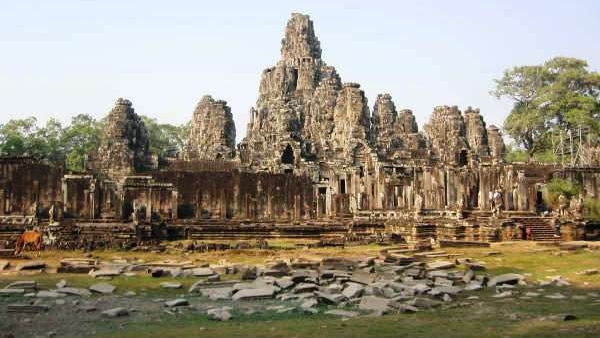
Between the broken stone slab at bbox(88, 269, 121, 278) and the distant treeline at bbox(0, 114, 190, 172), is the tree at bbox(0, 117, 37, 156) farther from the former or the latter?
the broken stone slab at bbox(88, 269, 121, 278)

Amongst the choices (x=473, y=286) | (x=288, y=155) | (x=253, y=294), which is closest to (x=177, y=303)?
(x=253, y=294)

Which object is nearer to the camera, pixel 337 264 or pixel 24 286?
pixel 24 286

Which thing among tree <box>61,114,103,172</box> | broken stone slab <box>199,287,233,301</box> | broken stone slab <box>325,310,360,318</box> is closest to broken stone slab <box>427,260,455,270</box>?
broken stone slab <box>199,287,233,301</box>

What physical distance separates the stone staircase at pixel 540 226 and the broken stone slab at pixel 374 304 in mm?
17700

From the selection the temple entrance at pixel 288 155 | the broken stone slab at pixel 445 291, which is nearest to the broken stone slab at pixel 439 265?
the broken stone slab at pixel 445 291

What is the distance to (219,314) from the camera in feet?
28.8

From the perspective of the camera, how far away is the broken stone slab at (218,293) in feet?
34.5

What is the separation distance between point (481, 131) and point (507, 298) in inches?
1751

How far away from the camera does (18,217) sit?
25.3 meters

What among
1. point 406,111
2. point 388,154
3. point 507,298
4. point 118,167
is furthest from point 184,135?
point 507,298

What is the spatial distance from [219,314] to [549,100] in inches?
2141

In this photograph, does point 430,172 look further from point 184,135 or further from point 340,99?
point 184,135

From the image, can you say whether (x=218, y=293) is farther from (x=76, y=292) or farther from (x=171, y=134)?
(x=171, y=134)

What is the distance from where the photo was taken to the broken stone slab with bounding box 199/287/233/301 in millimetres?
10525
